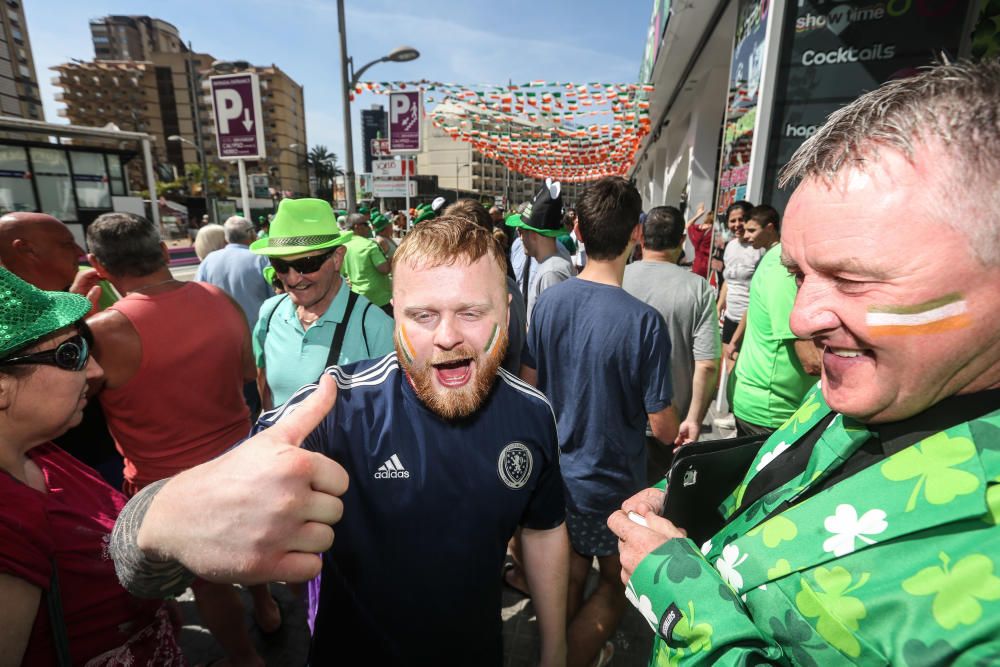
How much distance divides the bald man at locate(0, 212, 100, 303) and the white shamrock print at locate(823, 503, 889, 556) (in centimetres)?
384

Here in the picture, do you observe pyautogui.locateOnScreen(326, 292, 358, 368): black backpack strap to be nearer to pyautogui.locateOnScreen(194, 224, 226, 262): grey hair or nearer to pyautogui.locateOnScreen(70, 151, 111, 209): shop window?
pyautogui.locateOnScreen(194, 224, 226, 262): grey hair

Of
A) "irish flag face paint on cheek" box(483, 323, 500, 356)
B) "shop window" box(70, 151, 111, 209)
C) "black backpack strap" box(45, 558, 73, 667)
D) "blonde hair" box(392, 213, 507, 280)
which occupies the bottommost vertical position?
"black backpack strap" box(45, 558, 73, 667)

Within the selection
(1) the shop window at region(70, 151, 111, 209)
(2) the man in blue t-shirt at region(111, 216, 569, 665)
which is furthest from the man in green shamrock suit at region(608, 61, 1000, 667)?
(1) the shop window at region(70, 151, 111, 209)

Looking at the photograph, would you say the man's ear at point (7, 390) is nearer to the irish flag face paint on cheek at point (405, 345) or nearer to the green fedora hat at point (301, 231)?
the irish flag face paint on cheek at point (405, 345)

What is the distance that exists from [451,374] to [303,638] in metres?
2.33

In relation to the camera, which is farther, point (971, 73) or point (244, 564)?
point (971, 73)

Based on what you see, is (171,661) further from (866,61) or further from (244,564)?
(866,61)

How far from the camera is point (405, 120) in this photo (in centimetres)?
968

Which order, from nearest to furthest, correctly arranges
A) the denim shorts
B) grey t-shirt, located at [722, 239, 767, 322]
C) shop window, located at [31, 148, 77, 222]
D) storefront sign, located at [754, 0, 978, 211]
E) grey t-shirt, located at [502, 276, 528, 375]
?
the denim shorts → grey t-shirt, located at [502, 276, 528, 375] → storefront sign, located at [754, 0, 978, 211] → grey t-shirt, located at [722, 239, 767, 322] → shop window, located at [31, 148, 77, 222]

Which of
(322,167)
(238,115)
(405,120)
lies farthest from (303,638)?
(322,167)

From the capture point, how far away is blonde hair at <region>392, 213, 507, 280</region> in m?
1.39

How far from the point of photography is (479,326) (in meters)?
1.40

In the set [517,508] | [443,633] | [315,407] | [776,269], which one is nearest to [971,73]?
[315,407]

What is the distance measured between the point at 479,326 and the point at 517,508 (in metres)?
0.61
